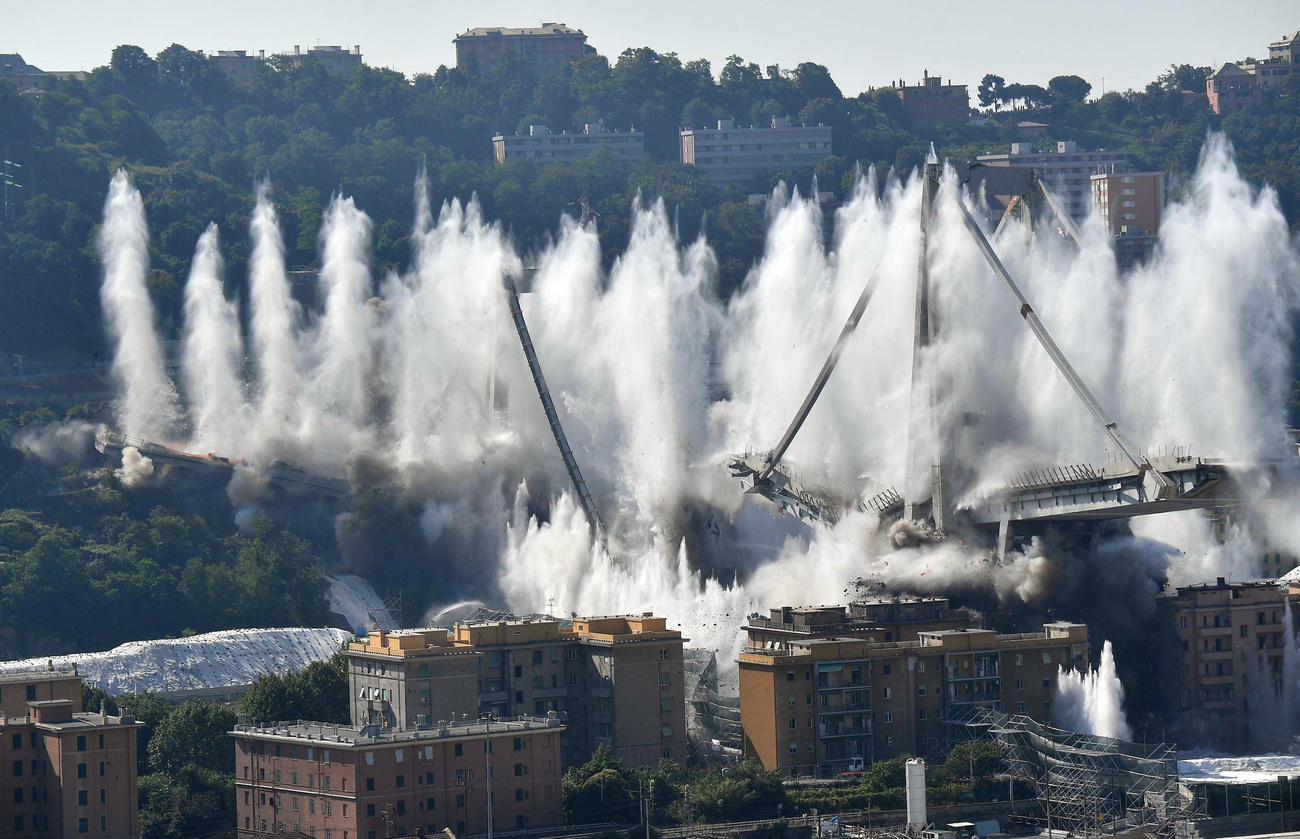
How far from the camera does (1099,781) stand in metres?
60.8

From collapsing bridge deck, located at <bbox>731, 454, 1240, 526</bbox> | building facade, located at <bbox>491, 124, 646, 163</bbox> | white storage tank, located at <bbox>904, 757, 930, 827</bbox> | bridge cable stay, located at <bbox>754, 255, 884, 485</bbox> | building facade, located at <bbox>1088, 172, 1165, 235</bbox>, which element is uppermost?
building facade, located at <bbox>491, 124, 646, 163</bbox>

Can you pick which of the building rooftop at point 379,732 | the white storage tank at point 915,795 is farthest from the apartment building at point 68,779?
the white storage tank at point 915,795

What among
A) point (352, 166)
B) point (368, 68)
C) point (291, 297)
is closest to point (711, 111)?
point (368, 68)

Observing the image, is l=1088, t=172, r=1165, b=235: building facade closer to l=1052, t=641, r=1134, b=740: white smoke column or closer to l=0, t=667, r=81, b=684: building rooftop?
l=1052, t=641, r=1134, b=740: white smoke column

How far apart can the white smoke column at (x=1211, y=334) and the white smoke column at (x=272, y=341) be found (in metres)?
25.1

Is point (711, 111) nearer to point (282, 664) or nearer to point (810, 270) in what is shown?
point (810, 270)

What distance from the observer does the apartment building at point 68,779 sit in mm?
56406

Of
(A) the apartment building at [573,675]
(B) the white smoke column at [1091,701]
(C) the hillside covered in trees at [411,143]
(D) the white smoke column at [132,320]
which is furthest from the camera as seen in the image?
(C) the hillside covered in trees at [411,143]

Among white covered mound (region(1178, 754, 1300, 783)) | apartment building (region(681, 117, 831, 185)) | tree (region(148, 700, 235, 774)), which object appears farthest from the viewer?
apartment building (region(681, 117, 831, 185))

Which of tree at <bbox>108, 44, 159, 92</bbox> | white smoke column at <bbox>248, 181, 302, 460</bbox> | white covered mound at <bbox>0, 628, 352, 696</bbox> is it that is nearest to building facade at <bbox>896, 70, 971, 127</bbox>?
tree at <bbox>108, 44, 159, 92</bbox>

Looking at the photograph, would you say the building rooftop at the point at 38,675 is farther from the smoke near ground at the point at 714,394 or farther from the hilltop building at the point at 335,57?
the hilltop building at the point at 335,57

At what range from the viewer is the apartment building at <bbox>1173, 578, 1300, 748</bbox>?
68.2 m

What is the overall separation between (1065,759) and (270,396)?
34435 mm

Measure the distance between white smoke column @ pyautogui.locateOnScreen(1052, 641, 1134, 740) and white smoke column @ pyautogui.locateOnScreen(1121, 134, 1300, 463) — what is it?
578 centimetres
